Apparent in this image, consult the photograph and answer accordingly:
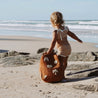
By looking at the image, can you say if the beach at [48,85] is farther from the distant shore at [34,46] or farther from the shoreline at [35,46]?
the shoreline at [35,46]

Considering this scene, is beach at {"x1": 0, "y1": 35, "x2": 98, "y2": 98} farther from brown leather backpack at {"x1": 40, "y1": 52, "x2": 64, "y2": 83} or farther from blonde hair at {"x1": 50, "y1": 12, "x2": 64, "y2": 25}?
blonde hair at {"x1": 50, "y1": 12, "x2": 64, "y2": 25}

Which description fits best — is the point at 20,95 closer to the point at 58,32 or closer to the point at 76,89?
the point at 76,89

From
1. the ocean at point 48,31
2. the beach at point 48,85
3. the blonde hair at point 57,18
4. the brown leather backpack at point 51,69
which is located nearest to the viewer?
the beach at point 48,85

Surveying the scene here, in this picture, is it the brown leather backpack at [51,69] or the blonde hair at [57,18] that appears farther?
the brown leather backpack at [51,69]

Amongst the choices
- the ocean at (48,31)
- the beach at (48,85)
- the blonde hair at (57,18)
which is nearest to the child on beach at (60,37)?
the blonde hair at (57,18)

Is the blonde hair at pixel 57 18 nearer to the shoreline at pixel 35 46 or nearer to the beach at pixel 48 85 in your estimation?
the beach at pixel 48 85

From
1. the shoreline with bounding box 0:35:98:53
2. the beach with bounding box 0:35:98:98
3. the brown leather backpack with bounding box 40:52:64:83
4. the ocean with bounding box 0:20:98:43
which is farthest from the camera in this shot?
the ocean with bounding box 0:20:98:43

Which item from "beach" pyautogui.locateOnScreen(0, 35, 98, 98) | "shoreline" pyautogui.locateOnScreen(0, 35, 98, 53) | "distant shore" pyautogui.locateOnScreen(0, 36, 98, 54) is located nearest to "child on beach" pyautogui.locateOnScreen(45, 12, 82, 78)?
"beach" pyautogui.locateOnScreen(0, 35, 98, 98)

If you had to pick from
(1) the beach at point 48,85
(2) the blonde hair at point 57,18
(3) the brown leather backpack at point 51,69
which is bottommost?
(1) the beach at point 48,85

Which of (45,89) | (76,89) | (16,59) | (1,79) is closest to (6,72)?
(1,79)

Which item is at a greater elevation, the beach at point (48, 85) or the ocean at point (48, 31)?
the ocean at point (48, 31)

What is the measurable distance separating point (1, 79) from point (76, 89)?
6.02 feet

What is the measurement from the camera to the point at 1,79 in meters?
5.64

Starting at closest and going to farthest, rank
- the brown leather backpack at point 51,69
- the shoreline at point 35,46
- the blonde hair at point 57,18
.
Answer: the blonde hair at point 57,18 < the brown leather backpack at point 51,69 < the shoreline at point 35,46
